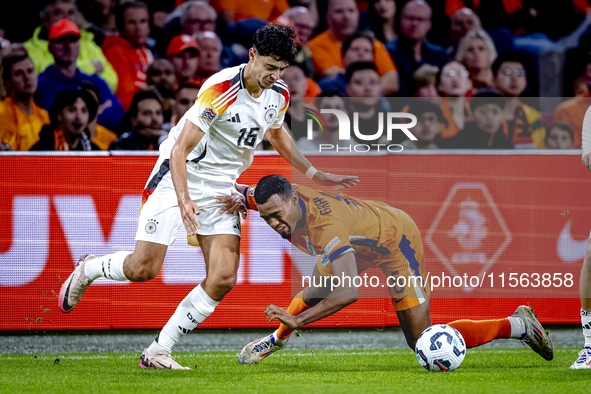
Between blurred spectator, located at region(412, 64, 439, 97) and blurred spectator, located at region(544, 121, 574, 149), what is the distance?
1.69m

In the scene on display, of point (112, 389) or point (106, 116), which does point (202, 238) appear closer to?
point (112, 389)

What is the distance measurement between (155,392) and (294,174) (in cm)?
269

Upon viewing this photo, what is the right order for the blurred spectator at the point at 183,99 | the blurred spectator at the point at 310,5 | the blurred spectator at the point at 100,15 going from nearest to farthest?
the blurred spectator at the point at 183,99 < the blurred spectator at the point at 100,15 < the blurred spectator at the point at 310,5

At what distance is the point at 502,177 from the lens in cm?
615

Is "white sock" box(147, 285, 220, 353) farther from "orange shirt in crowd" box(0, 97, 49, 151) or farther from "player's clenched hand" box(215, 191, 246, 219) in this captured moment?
"orange shirt in crowd" box(0, 97, 49, 151)

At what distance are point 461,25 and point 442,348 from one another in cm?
553

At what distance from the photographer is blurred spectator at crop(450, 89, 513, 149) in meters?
6.45

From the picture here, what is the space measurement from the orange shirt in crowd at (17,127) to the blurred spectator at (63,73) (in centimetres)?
28

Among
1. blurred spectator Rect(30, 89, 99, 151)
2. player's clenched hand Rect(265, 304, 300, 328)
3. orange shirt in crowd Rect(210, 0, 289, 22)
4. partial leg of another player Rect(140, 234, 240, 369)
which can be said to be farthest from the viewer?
orange shirt in crowd Rect(210, 0, 289, 22)

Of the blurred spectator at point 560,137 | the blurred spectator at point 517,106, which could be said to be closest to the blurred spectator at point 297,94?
the blurred spectator at point 517,106

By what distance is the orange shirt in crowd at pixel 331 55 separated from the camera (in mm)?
8406

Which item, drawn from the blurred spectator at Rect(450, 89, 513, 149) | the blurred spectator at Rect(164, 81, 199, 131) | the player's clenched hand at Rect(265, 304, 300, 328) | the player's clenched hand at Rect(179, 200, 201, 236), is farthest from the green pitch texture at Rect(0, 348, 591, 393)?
the blurred spectator at Rect(164, 81, 199, 131)

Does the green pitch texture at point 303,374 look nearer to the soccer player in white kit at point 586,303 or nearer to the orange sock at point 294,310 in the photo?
the soccer player in white kit at point 586,303

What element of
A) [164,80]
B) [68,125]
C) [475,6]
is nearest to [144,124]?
[68,125]
